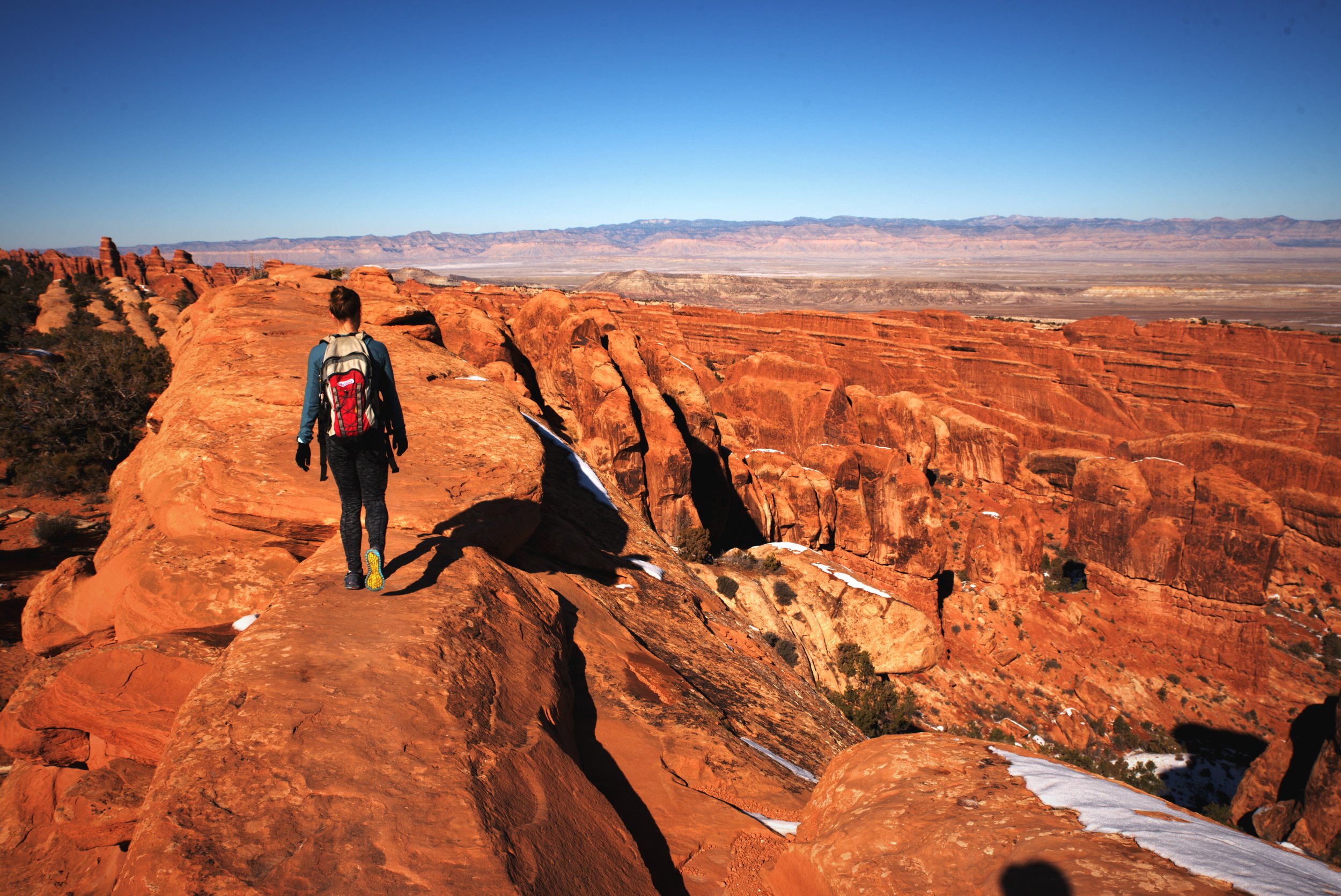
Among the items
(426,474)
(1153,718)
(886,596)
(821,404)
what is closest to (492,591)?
(426,474)

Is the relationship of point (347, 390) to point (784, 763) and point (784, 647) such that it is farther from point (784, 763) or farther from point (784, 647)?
point (784, 647)

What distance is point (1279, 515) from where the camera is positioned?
1146 inches

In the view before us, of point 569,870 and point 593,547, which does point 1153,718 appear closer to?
point 593,547

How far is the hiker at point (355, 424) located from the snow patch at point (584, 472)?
716 cm

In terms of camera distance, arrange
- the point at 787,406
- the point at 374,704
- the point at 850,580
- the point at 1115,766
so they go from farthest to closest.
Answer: the point at 787,406
the point at 850,580
the point at 1115,766
the point at 374,704

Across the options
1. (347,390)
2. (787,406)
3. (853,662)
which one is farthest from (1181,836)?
(787,406)

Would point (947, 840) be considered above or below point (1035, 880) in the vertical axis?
below

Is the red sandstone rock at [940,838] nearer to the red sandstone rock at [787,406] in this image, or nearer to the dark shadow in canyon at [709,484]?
the dark shadow in canyon at [709,484]

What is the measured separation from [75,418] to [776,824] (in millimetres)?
30822

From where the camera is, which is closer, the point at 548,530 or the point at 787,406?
the point at 548,530

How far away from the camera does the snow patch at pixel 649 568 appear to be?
463 inches

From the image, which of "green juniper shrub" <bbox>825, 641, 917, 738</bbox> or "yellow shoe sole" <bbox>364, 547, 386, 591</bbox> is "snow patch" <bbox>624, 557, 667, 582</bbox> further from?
"green juniper shrub" <bbox>825, 641, 917, 738</bbox>

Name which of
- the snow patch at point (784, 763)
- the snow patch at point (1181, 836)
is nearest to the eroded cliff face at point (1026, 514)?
the snow patch at point (784, 763)

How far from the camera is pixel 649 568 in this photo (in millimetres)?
11977
